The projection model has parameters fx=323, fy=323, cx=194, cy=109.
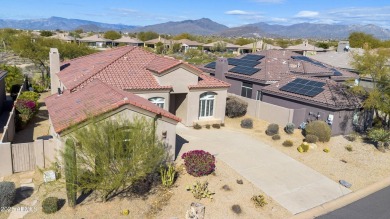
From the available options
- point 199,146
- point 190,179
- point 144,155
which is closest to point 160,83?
point 199,146

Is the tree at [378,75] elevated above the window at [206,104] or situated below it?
above

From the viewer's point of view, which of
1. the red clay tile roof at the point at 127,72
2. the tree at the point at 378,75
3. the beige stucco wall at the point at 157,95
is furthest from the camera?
the tree at the point at 378,75

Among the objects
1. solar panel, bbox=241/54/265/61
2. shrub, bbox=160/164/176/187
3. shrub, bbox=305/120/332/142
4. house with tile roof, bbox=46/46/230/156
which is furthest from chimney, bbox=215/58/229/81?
shrub, bbox=160/164/176/187

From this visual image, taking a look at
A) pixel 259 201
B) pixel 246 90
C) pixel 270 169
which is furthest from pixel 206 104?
pixel 259 201

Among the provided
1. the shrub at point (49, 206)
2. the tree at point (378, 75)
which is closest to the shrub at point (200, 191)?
the shrub at point (49, 206)

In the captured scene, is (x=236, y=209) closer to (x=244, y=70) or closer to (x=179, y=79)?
(x=179, y=79)

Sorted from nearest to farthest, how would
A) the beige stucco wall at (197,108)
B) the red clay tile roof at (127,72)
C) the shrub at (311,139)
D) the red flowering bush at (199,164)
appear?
1. the red flowering bush at (199,164)
2. the red clay tile roof at (127,72)
3. the shrub at (311,139)
4. the beige stucco wall at (197,108)

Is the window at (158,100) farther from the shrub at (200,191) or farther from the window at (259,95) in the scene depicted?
the window at (259,95)
